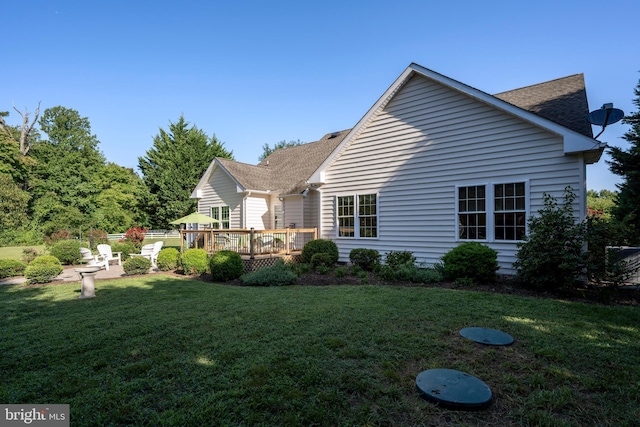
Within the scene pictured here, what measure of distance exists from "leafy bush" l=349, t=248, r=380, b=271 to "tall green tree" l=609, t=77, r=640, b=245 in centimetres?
974

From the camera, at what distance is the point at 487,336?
4.20 meters

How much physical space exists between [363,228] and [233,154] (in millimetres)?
23389

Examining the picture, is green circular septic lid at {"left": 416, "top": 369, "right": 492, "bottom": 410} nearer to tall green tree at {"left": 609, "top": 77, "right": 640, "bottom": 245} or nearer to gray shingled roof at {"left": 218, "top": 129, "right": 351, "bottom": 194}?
gray shingled roof at {"left": 218, "top": 129, "right": 351, "bottom": 194}

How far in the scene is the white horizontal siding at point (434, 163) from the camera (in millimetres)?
8234

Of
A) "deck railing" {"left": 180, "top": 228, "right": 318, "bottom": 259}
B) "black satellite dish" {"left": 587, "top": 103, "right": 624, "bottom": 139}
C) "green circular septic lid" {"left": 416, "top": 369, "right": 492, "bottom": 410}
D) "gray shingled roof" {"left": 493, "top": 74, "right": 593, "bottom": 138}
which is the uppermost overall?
"gray shingled roof" {"left": 493, "top": 74, "right": 593, "bottom": 138}

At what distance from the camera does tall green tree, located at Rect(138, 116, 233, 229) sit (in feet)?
83.8

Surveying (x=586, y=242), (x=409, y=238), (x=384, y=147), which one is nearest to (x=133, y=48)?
(x=384, y=147)

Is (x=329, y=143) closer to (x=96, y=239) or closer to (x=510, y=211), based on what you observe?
(x=510, y=211)

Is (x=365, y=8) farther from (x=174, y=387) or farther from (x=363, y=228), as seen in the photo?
(x=174, y=387)

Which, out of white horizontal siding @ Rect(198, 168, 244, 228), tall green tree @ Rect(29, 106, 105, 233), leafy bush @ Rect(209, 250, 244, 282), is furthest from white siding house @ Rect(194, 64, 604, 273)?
tall green tree @ Rect(29, 106, 105, 233)

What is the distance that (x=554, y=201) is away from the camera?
25.5 ft

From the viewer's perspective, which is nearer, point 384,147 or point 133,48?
point 384,147

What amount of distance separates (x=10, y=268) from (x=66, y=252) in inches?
124

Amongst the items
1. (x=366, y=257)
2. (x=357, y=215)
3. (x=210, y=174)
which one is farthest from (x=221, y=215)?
(x=366, y=257)
